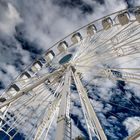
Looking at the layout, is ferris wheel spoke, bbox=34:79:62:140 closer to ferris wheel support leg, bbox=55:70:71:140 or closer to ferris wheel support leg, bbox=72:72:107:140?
ferris wheel support leg, bbox=72:72:107:140

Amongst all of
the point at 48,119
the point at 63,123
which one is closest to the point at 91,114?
the point at 63,123

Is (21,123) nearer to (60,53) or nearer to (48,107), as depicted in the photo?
(48,107)

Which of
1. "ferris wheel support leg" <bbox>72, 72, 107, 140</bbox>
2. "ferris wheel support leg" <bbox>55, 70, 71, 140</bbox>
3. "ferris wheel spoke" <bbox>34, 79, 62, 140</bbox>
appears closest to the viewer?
"ferris wheel support leg" <bbox>55, 70, 71, 140</bbox>

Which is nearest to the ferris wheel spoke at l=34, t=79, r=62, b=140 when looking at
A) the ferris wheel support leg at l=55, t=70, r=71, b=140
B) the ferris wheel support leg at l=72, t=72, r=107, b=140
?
the ferris wheel support leg at l=72, t=72, r=107, b=140

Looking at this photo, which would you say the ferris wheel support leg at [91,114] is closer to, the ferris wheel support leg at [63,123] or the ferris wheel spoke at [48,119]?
the ferris wheel support leg at [63,123]

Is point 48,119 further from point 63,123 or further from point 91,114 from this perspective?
point 63,123

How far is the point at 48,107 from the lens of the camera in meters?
13.2

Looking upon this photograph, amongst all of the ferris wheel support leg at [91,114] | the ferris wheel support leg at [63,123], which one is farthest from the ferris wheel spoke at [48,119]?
the ferris wheel support leg at [63,123]

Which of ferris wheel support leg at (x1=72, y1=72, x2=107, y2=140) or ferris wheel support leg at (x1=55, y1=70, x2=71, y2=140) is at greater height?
ferris wheel support leg at (x1=55, y1=70, x2=71, y2=140)

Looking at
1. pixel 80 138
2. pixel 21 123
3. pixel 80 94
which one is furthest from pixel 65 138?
pixel 80 138

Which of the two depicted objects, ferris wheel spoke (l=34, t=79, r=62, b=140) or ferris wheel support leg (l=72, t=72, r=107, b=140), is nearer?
ferris wheel support leg (l=72, t=72, r=107, b=140)

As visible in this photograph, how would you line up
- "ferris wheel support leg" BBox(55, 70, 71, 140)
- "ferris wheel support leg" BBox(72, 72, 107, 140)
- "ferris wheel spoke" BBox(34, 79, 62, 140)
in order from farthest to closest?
"ferris wheel spoke" BBox(34, 79, 62, 140) < "ferris wheel support leg" BBox(72, 72, 107, 140) < "ferris wheel support leg" BBox(55, 70, 71, 140)

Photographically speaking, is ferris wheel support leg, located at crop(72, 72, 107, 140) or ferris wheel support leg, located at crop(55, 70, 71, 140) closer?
ferris wheel support leg, located at crop(55, 70, 71, 140)

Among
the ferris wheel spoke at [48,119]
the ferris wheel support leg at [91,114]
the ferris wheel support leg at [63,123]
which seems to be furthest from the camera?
the ferris wheel spoke at [48,119]
